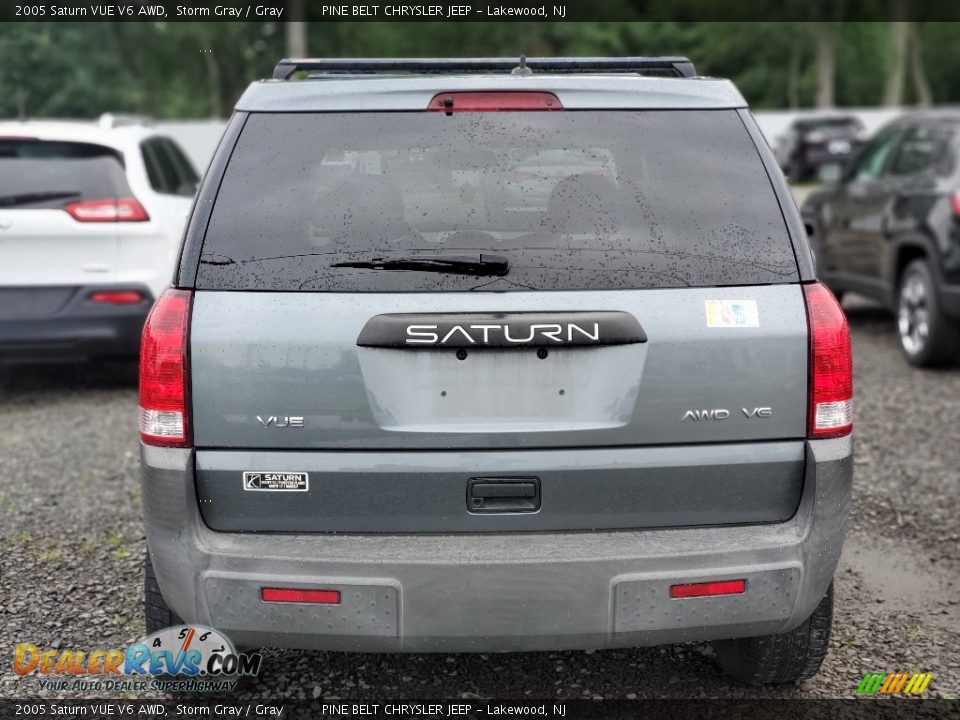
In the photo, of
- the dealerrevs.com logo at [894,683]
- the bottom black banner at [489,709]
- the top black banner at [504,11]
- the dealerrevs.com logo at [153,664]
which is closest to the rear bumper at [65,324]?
the dealerrevs.com logo at [153,664]

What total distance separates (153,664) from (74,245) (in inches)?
177

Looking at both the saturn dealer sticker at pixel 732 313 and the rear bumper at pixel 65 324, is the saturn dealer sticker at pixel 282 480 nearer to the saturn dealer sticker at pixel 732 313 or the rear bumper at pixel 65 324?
the saturn dealer sticker at pixel 732 313

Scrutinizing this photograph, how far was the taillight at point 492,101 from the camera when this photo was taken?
10.00 feet

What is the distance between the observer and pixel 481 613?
2.82m

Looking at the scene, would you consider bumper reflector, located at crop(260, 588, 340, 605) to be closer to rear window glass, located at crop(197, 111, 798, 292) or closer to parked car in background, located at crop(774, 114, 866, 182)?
rear window glass, located at crop(197, 111, 798, 292)

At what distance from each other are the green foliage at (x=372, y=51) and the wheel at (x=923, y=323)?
24.0 metres

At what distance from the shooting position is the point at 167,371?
2855 mm

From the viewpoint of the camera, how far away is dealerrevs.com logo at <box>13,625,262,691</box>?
10.7 feet

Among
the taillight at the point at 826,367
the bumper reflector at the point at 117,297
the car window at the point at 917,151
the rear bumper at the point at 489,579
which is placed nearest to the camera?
the rear bumper at the point at 489,579

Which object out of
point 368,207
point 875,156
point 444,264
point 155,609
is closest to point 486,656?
point 155,609

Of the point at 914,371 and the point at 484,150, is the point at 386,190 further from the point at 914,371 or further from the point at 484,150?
the point at 914,371

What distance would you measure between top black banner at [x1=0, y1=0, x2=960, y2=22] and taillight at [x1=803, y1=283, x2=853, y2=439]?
962 inches

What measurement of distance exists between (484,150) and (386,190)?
282 mm

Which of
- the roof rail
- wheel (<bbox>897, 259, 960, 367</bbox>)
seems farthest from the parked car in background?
the roof rail
